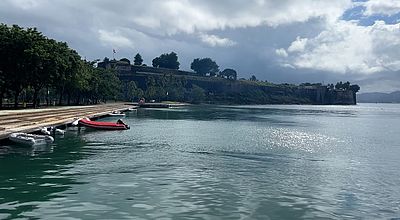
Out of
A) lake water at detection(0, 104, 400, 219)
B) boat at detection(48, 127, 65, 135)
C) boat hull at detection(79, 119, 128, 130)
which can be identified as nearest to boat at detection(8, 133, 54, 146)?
lake water at detection(0, 104, 400, 219)

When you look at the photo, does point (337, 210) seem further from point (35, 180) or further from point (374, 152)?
point (374, 152)

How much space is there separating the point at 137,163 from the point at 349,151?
77.3 feet

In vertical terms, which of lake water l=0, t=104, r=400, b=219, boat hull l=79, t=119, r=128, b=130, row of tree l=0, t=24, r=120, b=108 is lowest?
lake water l=0, t=104, r=400, b=219

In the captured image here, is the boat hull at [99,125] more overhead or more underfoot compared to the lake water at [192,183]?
more overhead

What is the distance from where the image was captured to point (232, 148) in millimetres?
41312

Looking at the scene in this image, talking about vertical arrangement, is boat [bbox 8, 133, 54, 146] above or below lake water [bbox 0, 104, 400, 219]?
above

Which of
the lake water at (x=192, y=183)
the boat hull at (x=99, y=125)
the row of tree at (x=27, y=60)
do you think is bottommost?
the lake water at (x=192, y=183)

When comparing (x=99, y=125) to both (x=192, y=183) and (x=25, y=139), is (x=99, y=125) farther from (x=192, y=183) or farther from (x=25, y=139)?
(x=192, y=183)

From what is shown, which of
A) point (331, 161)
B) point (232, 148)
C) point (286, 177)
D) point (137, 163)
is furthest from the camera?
point (232, 148)

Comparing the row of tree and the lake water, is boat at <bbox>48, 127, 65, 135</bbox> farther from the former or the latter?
the row of tree

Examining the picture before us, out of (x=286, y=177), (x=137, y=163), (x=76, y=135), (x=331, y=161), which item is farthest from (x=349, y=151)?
(x=76, y=135)

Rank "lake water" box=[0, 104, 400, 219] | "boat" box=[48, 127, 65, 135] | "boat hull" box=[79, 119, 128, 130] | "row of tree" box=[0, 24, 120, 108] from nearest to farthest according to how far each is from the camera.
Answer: "lake water" box=[0, 104, 400, 219], "boat" box=[48, 127, 65, 135], "boat hull" box=[79, 119, 128, 130], "row of tree" box=[0, 24, 120, 108]

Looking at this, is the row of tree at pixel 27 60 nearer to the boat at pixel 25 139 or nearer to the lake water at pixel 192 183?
the boat at pixel 25 139

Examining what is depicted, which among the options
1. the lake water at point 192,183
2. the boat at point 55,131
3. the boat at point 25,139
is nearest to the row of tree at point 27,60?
the boat at point 55,131
